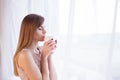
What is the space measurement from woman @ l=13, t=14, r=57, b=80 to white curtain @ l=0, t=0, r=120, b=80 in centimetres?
28

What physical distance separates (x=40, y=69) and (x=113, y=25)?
1.62 feet

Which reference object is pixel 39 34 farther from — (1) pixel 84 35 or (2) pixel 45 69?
(1) pixel 84 35

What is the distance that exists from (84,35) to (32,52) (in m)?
0.38

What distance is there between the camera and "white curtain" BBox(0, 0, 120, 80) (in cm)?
124

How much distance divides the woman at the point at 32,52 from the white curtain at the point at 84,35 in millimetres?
284

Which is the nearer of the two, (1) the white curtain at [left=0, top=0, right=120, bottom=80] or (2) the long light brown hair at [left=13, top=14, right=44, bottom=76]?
(2) the long light brown hair at [left=13, top=14, right=44, bottom=76]

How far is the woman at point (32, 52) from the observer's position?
108 cm

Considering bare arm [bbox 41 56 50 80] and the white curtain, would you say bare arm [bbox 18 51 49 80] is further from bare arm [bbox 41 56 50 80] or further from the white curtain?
the white curtain

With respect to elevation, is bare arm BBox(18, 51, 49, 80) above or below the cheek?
below

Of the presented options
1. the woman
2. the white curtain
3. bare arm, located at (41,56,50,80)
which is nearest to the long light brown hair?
the woman

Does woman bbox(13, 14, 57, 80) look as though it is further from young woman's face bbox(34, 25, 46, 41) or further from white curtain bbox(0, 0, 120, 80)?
white curtain bbox(0, 0, 120, 80)

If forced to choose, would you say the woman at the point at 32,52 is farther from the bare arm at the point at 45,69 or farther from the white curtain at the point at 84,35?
the white curtain at the point at 84,35

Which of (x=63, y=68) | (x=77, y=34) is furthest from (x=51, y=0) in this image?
(x=63, y=68)

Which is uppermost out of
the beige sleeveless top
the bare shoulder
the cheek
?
the cheek
